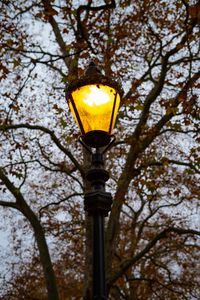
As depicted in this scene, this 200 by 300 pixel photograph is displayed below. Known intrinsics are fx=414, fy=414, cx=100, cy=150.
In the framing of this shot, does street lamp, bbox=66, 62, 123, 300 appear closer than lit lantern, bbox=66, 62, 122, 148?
Yes

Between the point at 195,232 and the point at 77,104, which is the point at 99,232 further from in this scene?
the point at 195,232

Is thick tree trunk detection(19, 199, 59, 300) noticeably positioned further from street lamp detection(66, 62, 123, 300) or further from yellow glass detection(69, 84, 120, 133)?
yellow glass detection(69, 84, 120, 133)

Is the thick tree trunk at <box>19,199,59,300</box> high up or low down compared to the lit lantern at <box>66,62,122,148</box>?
up

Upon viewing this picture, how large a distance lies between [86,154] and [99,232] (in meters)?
7.91

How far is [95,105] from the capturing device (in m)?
4.04

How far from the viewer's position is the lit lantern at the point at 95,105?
A: 13.3 ft

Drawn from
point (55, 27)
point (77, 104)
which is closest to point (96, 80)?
point (77, 104)

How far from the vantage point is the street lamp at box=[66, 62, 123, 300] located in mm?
3854

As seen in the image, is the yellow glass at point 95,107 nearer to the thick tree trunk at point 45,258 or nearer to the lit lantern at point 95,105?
the lit lantern at point 95,105

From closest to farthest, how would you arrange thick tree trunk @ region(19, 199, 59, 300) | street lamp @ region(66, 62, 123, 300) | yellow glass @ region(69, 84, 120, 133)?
street lamp @ region(66, 62, 123, 300) < yellow glass @ region(69, 84, 120, 133) < thick tree trunk @ region(19, 199, 59, 300)

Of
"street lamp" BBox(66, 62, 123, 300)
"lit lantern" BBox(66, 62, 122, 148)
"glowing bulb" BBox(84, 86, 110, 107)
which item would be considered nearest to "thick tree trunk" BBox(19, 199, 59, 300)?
"street lamp" BBox(66, 62, 123, 300)

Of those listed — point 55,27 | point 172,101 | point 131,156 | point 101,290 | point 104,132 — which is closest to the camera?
point 101,290

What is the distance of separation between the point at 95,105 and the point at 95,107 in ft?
0.06

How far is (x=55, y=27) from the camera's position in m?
14.5
